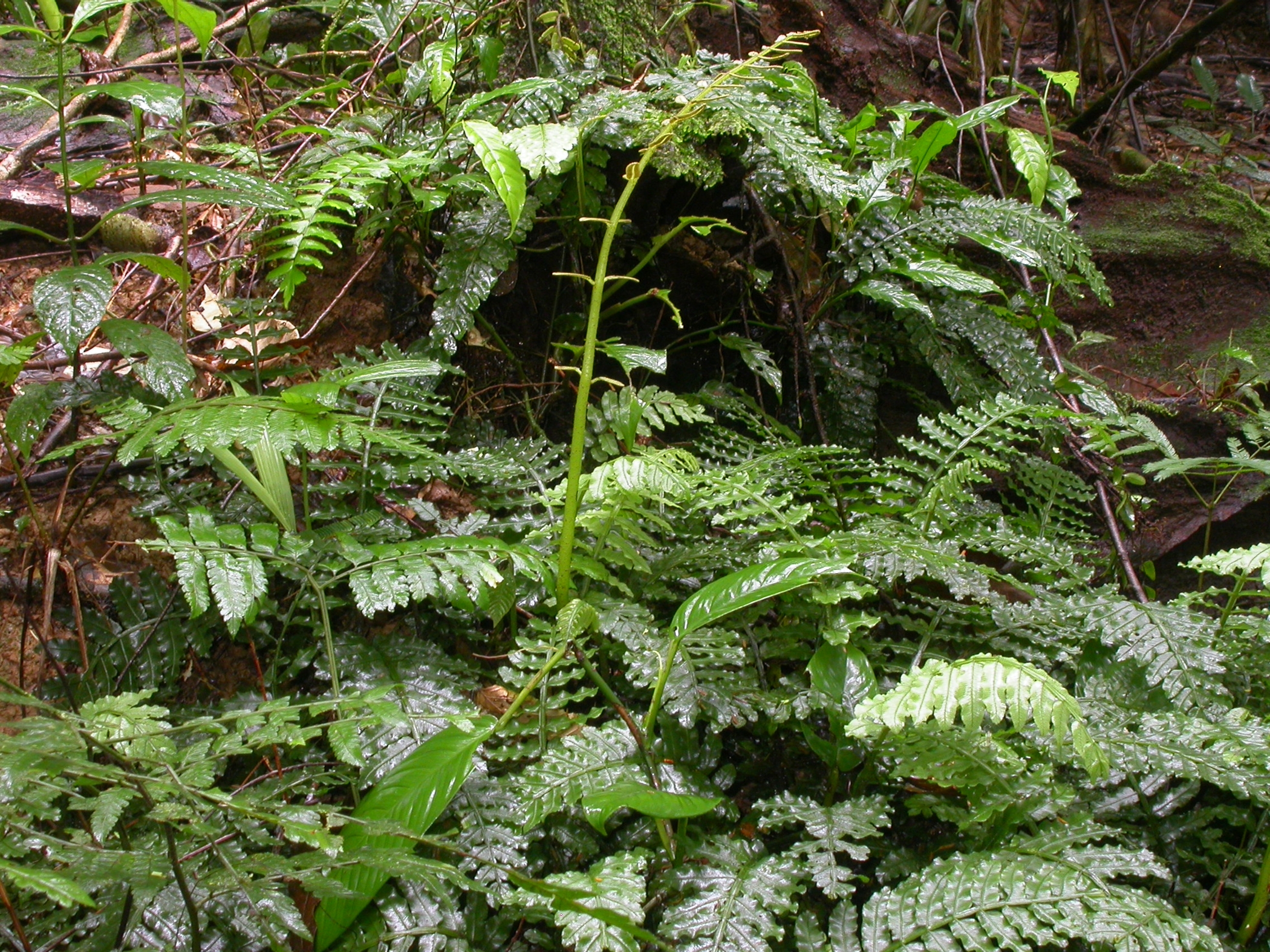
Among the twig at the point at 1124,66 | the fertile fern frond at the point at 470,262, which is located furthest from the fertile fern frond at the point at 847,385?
the twig at the point at 1124,66

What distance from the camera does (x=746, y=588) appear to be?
1.52 meters

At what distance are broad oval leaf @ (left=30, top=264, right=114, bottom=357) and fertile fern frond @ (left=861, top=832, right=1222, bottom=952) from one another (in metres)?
1.85

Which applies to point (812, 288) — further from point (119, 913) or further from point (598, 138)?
point (119, 913)

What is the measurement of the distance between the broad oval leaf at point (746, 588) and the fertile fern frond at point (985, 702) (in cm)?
25

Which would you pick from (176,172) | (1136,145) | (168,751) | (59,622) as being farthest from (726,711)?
(1136,145)

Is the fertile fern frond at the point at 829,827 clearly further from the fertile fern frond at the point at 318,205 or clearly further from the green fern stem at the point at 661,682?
the fertile fern frond at the point at 318,205

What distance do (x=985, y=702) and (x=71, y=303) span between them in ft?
6.13

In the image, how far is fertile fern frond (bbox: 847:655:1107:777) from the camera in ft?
4.13

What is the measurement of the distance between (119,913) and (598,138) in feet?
7.17

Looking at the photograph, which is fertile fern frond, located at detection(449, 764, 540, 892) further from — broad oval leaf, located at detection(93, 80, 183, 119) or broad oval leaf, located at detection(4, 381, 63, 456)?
broad oval leaf, located at detection(93, 80, 183, 119)

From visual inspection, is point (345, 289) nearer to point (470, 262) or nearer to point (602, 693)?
point (470, 262)

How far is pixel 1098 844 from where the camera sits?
5.60 ft

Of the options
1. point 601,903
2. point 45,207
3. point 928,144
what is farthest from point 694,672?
point 45,207

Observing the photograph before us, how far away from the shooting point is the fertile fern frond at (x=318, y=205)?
6.66 feet
